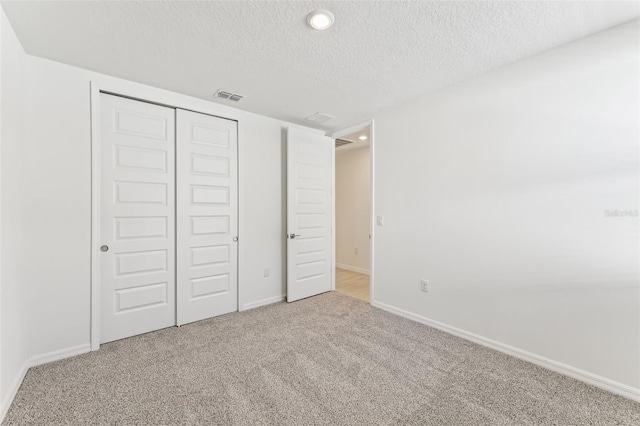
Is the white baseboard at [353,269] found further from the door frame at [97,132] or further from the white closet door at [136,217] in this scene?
the door frame at [97,132]

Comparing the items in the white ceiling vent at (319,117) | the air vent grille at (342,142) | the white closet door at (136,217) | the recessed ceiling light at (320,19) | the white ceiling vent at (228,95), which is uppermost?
the air vent grille at (342,142)

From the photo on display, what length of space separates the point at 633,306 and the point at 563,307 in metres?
0.36

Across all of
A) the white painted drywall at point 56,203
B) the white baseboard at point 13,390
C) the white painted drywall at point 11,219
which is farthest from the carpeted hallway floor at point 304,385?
the white painted drywall at point 56,203

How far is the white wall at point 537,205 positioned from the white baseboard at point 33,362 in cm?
310

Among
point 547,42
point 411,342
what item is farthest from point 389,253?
point 547,42

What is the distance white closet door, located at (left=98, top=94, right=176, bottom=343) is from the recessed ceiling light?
5.99ft

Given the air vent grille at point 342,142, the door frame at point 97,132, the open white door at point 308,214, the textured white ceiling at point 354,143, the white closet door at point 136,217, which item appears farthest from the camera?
the air vent grille at point 342,142

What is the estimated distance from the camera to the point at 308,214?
3.85 metres

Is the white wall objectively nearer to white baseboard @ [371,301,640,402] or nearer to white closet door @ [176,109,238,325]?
white baseboard @ [371,301,640,402]

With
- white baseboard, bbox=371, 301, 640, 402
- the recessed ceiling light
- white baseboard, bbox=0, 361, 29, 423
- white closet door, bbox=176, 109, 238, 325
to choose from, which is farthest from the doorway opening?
white baseboard, bbox=0, 361, 29, 423

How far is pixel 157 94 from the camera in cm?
271

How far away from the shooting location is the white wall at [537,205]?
1.84 meters

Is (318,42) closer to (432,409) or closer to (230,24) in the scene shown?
(230,24)

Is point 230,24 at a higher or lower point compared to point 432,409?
higher
